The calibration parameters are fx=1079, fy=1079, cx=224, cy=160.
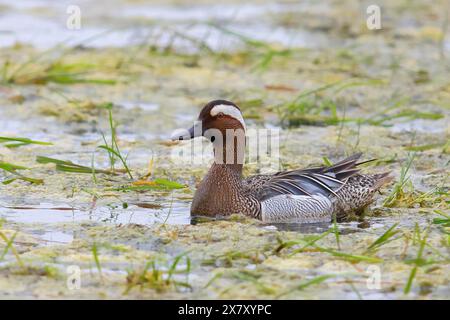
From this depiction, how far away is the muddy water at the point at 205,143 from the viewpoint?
6168 mm

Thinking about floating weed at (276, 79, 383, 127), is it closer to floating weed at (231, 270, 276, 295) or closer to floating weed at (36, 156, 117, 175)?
floating weed at (36, 156, 117, 175)

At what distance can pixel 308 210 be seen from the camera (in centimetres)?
760

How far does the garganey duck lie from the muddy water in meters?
0.15

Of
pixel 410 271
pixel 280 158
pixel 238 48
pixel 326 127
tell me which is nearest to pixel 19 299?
pixel 410 271

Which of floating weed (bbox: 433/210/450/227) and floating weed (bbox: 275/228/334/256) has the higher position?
floating weed (bbox: 433/210/450/227)

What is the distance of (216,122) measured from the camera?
25.2 ft

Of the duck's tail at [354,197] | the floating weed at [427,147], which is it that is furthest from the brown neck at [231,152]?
the floating weed at [427,147]

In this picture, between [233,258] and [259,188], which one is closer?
[233,258]

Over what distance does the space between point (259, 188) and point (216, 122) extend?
0.56 m

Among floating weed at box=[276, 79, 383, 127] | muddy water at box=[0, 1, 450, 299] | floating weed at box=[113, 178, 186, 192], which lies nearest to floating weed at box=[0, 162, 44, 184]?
muddy water at box=[0, 1, 450, 299]

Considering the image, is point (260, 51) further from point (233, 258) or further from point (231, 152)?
point (233, 258)

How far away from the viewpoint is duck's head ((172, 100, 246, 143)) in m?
7.65

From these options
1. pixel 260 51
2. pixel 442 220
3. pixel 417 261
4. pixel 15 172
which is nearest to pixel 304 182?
pixel 442 220

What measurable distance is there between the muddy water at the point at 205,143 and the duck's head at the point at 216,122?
56 centimetres
